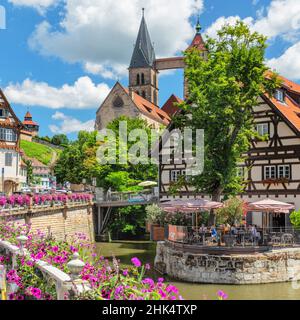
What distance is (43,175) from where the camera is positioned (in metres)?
97.3

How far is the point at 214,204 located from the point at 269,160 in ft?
26.1

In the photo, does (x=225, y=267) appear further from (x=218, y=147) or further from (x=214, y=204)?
(x=218, y=147)

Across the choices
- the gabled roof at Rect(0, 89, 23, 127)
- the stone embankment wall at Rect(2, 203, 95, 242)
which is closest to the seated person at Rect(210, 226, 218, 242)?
the stone embankment wall at Rect(2, 203, 95, 242)

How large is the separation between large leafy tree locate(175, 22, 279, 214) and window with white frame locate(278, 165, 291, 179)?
5312 mm

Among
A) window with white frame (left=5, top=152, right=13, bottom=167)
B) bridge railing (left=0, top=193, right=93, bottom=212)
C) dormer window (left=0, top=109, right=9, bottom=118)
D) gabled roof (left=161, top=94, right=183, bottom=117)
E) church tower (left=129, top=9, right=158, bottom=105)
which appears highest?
church tower (left=129, top=9, right=158, bottom=105)

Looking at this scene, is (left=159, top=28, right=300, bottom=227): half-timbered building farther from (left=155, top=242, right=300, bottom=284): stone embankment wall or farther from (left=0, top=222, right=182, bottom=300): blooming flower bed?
(left=0, top=222, right=182, bottom=300): blooming flower bed

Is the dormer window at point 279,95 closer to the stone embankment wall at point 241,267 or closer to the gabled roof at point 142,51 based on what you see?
the stone embankment wall at point 241,267

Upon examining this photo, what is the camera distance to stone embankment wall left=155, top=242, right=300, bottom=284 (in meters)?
20.2

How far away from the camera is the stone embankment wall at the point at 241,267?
20.2m

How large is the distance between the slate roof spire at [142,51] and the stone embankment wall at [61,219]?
6660cm

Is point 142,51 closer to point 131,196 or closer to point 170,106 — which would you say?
point 170,106

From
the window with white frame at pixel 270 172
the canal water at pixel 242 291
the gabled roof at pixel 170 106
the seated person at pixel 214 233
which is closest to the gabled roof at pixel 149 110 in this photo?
the gabled roof at pixel 170 106

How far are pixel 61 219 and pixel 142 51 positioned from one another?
7322 centimetres
